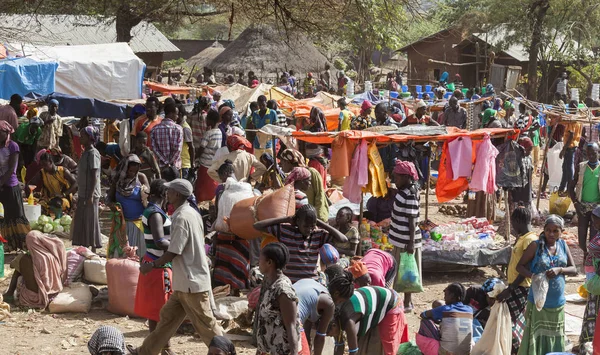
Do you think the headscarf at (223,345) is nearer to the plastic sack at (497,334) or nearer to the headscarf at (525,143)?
the plastic sack at (497,334)

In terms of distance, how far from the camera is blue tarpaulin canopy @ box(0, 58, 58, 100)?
17.3 meters

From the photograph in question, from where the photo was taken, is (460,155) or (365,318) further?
(460,155)

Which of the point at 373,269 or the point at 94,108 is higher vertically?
the point at 94,108

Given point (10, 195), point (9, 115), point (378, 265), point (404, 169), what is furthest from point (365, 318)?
point (9, 115)

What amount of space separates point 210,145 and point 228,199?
3.53 meters

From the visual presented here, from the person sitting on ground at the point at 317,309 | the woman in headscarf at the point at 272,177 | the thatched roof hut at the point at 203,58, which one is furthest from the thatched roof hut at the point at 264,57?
the person sitting on ground at the point at 317,309

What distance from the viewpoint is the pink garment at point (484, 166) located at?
10.7m

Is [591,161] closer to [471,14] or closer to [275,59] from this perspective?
[275,59]

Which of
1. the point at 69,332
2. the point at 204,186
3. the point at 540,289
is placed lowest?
the point at 69,332

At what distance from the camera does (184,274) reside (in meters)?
6.36

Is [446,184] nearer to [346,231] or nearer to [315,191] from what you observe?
[346,231]

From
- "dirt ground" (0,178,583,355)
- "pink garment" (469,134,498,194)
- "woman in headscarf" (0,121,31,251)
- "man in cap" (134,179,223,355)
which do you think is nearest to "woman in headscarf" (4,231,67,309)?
"dirt ground" (0,178,583,355)

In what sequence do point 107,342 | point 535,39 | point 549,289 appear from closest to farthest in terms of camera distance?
point 107,342, point 549,289, point 535,39

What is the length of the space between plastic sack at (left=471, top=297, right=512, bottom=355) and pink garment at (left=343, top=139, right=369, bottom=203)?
3.15 meters
